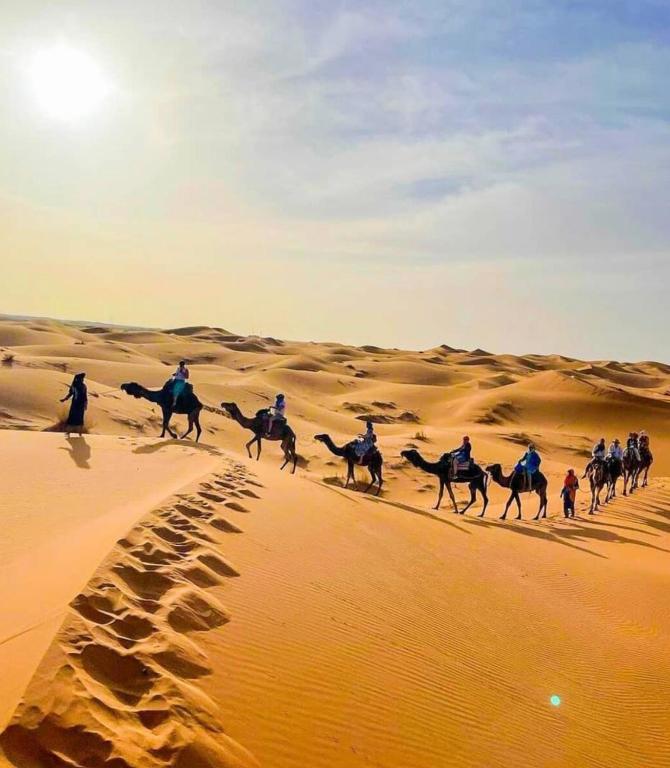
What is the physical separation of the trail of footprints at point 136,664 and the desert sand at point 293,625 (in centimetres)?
2

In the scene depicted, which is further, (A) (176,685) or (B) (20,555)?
(B) (20,555)

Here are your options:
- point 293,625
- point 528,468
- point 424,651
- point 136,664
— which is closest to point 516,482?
point 528,468

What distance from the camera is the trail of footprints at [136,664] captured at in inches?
126

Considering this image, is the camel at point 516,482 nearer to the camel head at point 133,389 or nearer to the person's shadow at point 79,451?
the camel head at point 133,389

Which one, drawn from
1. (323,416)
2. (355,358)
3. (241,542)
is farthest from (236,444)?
(355,358)

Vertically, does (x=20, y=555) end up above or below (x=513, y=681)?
above

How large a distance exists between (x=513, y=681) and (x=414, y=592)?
1.81 meters

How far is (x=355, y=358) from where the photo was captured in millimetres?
80875

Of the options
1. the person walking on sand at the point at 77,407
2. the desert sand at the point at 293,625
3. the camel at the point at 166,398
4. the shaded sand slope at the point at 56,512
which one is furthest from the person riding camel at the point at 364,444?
the person walking on sand at the point at 77,407

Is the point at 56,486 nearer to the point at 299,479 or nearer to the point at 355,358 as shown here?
the point at 299,479

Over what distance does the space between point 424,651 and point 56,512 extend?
4759 millimetres

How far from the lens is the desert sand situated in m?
3.78

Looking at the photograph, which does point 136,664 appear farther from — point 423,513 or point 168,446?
point 168,446

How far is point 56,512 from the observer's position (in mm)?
8266
